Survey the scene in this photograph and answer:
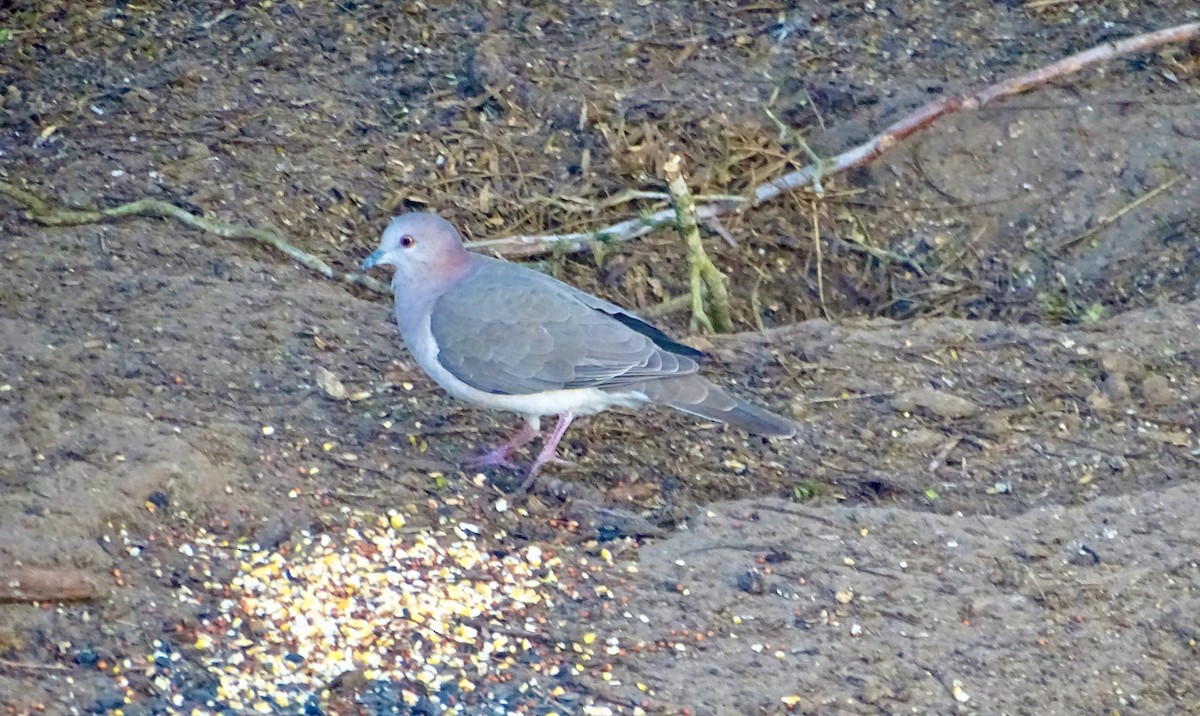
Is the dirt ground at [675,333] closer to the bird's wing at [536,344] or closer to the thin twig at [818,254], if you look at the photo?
the thin twig at [818,254]

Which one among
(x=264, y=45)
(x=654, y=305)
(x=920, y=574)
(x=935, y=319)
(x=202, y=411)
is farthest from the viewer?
(x=264, y=45)

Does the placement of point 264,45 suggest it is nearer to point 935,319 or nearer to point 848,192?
point 848,192

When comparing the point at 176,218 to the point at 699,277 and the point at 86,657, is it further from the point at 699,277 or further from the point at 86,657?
the point at 86,657

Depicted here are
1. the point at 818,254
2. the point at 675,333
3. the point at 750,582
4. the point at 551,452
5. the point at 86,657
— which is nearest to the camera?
the point at 86,657

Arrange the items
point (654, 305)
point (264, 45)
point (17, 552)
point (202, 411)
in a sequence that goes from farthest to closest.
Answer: point (264, 45)
point (654, 305)
point (202, 411)
point (17, 552)

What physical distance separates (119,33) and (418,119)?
169 cm

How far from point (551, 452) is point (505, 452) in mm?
157

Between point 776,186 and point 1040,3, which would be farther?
point 1040,3

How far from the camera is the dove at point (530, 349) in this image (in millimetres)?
4438

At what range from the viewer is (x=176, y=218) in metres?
5.64

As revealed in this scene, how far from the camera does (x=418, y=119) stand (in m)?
6.52

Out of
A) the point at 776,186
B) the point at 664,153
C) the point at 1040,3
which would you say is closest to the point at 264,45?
the point at 664,153

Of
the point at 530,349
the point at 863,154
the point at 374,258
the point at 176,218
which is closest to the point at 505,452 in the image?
the point at 530,349

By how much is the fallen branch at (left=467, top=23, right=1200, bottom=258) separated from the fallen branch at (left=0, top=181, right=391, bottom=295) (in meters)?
0.62
